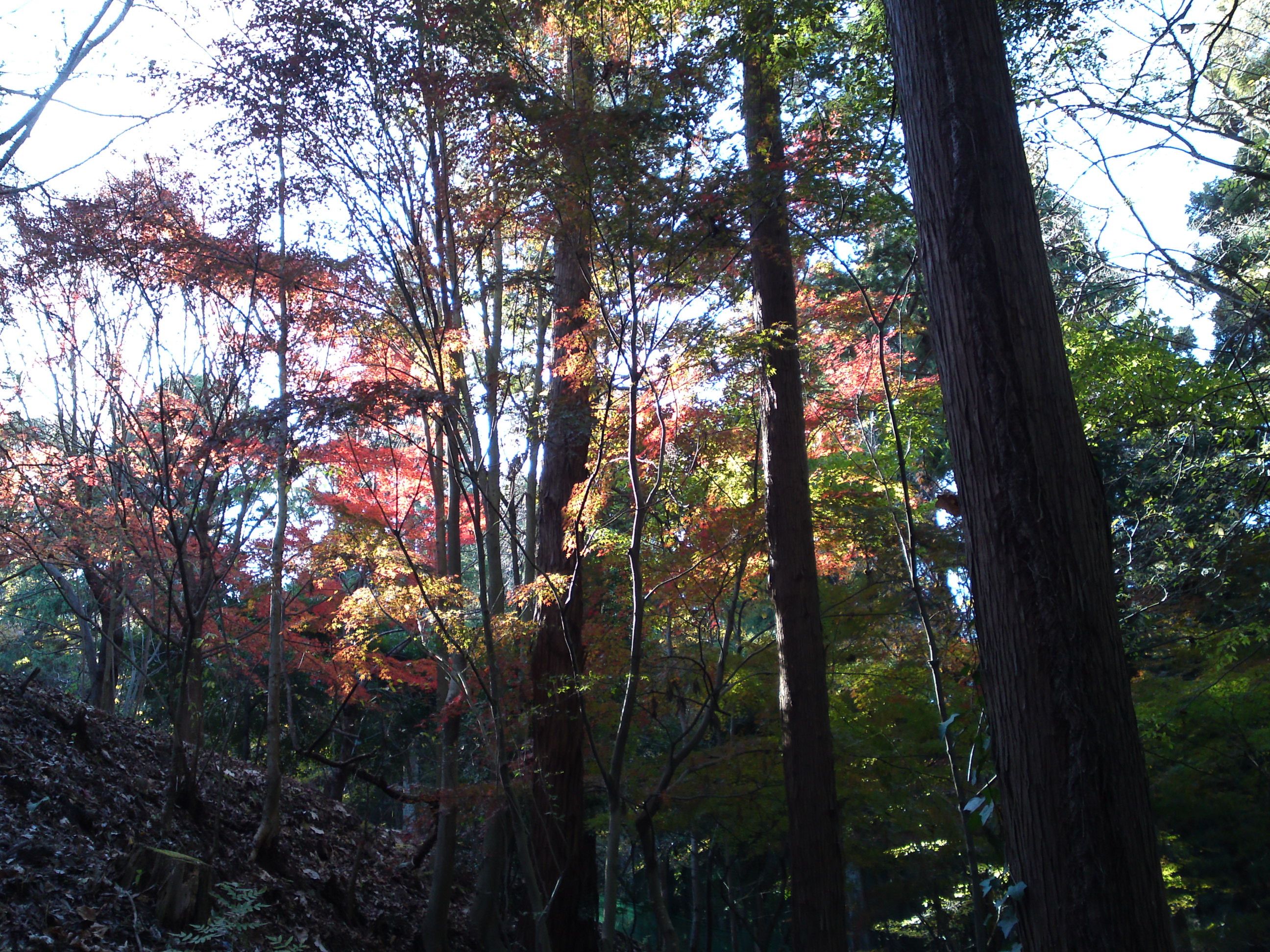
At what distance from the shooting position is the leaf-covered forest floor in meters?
4.31

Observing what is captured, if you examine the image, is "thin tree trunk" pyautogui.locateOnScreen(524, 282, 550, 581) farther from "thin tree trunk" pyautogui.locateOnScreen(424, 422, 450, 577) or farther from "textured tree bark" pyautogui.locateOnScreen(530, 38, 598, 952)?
"thin tree trunk" pyautogui.locateOnScreen(424, 422, 450, 577)

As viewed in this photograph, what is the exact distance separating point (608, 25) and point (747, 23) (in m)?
1.23

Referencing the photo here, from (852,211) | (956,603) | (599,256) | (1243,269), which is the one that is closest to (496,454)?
(599,256)

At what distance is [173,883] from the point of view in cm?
468

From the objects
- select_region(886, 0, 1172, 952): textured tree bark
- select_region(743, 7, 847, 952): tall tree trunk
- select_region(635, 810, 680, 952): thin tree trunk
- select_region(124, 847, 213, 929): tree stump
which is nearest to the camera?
select_region(886, 0, 1172, 952): textured tree bark

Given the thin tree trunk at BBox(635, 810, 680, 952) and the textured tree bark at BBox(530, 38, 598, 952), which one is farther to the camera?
the textured tree bark at BBox(530, 38, 598, 952)

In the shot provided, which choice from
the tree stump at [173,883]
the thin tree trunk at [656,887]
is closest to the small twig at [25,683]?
the tree stump at [173,883]

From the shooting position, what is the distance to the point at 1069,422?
103 inches

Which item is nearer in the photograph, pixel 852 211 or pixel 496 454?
pixel 852 211

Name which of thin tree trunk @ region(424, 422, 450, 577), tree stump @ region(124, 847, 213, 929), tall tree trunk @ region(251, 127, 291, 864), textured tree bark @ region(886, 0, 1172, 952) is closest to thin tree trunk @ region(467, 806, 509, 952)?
tall tree trunk @ region(251, 127, 291, 864)

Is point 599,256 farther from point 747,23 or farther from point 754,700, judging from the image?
point 754,700

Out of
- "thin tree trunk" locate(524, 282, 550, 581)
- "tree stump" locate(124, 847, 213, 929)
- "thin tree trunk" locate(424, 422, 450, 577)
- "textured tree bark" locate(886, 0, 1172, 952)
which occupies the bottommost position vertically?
"tree stump" locate(124, 847, 213, 929)

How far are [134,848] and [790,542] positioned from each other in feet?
16.2

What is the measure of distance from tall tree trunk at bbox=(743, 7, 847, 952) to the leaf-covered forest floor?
342 centimetres
